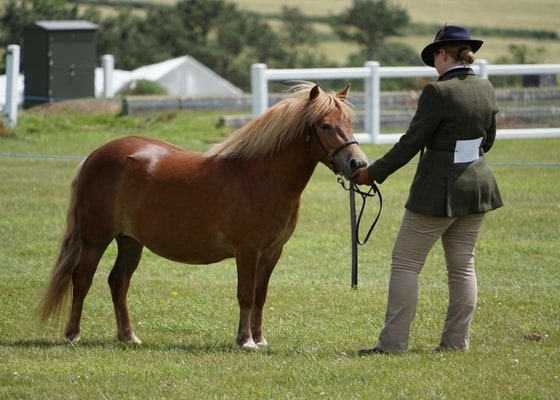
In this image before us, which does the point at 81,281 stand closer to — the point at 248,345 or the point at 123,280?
the point at 123,280

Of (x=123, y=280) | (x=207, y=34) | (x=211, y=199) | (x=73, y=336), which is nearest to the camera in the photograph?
(x=211, y=199)

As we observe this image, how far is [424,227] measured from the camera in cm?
739

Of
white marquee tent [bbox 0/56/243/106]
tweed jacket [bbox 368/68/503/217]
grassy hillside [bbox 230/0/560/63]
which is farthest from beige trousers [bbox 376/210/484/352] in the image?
grassy hillside [bbox 230/0/560/63]

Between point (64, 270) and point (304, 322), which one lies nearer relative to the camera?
point (64, 270)

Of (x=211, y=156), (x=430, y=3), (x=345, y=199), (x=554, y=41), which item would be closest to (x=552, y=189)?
(x=345, y=199)

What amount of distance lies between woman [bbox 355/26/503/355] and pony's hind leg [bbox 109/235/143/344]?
6.12ft

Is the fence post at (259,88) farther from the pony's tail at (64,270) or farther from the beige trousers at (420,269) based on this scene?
the beige trousers at (420,269)

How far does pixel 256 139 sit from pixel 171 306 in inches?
90.0

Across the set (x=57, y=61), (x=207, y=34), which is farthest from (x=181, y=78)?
(x=207, y=34)

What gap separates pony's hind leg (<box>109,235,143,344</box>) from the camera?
328 inches

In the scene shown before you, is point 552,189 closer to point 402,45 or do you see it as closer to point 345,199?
point 345,199

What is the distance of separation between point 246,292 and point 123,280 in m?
1.10

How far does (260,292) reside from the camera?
26.7 ft

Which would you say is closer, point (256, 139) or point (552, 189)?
point (256, 139)
